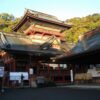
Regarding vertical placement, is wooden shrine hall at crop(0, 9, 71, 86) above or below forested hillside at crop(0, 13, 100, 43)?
below

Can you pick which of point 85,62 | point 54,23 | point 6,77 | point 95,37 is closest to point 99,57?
point 85,62

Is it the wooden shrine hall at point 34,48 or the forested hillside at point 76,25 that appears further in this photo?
the forested hillside at point 76,25

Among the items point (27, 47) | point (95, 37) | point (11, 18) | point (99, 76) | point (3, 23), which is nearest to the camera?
point (95, 37)

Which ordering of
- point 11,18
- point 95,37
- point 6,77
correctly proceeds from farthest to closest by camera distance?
1. point 11,18
2. point 6,77
3. point 95,37

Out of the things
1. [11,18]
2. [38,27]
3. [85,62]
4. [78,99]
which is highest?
[11,18]

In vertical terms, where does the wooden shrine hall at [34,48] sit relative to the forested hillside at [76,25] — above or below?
below

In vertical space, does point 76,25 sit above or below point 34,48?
above

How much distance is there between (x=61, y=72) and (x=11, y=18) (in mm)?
49799

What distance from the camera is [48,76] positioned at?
95.4ft

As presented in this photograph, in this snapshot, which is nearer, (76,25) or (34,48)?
(34,48)

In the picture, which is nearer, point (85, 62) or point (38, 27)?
point (85, 62)

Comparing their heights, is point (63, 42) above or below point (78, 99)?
above

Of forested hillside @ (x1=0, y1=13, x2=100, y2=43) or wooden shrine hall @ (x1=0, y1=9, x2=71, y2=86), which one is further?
forested hillside @ (x1=0, y1=13, x2=100, y2=43)

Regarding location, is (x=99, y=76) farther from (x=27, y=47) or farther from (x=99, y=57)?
(x=99, y=57)
